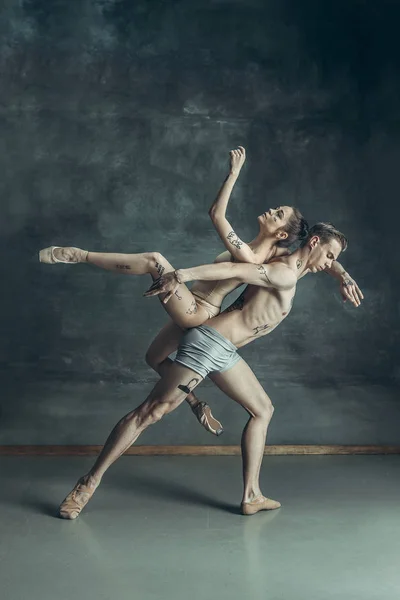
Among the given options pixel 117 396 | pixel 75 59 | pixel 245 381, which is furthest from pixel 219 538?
pixel 75 59

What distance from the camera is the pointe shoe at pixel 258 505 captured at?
504 centimetres

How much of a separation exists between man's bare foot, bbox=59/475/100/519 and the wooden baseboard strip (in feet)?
4.37

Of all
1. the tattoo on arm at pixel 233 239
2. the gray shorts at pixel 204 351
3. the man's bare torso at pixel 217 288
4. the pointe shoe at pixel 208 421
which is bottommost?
the pointe shoe at pixel 208 421

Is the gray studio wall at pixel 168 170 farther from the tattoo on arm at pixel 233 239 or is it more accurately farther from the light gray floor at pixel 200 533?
the tattoo on arm at pixel 233 239

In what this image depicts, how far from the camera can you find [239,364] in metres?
5.08

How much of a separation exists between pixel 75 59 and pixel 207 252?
5.22ft

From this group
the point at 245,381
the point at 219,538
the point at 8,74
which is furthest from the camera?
the point at 8,74

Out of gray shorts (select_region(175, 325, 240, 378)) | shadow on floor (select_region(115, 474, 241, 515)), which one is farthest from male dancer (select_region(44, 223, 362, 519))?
shadow on floor (select_region(115, 474, 241, 515))

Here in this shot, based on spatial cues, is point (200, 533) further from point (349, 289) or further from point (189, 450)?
point (189, 450)

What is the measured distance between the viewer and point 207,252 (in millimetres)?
6402

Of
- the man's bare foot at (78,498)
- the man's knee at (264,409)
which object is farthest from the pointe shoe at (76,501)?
the man's knee at (264,409)

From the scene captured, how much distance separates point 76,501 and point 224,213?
1724mm

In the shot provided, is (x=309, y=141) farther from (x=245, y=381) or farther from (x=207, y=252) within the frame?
(x=245, y=381)

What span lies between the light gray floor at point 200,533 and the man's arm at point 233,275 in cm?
123
